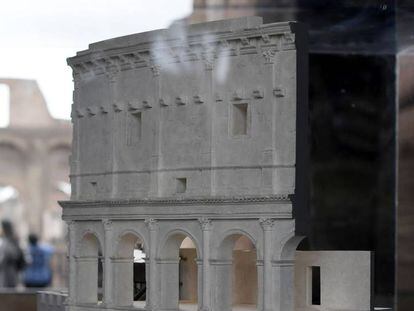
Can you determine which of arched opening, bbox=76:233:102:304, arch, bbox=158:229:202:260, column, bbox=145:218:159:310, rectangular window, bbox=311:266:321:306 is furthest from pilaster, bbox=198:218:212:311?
arched opening, bbox=76:233:102:304

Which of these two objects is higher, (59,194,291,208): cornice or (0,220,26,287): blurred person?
(59,194,291,208): cornice

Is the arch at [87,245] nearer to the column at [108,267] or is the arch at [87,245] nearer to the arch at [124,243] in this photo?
the column at [108,267]

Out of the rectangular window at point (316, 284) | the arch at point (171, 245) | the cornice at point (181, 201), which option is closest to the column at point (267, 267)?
the cornice at point (181, 201)

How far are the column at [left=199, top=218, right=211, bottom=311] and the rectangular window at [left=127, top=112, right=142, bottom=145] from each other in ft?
11.5

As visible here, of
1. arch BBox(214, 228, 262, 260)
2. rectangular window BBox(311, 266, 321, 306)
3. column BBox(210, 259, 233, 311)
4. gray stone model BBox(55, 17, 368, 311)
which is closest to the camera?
gray stone model BBox(55, 17, 368, 311)

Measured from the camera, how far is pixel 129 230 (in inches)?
1367

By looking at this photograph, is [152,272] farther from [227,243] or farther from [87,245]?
[87,245]

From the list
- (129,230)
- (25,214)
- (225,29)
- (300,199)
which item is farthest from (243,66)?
(25,214)

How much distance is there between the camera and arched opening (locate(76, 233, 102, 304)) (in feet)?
120

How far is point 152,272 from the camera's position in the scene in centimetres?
3378

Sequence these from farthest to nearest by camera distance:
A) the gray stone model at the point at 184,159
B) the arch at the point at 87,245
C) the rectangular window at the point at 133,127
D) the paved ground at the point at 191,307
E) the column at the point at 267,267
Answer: the arch at the point at 87,245, the rectangular window at the point at 133,127, the paved ground at the point at 191,307, the gray stone model at the point at 184,159, the column at the point at 267,267

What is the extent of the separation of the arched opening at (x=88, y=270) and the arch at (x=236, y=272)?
3682mm

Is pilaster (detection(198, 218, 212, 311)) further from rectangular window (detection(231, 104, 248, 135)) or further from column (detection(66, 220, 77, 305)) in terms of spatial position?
column (detection(66, 220, 77, 305))

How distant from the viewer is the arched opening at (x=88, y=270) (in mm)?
36500
